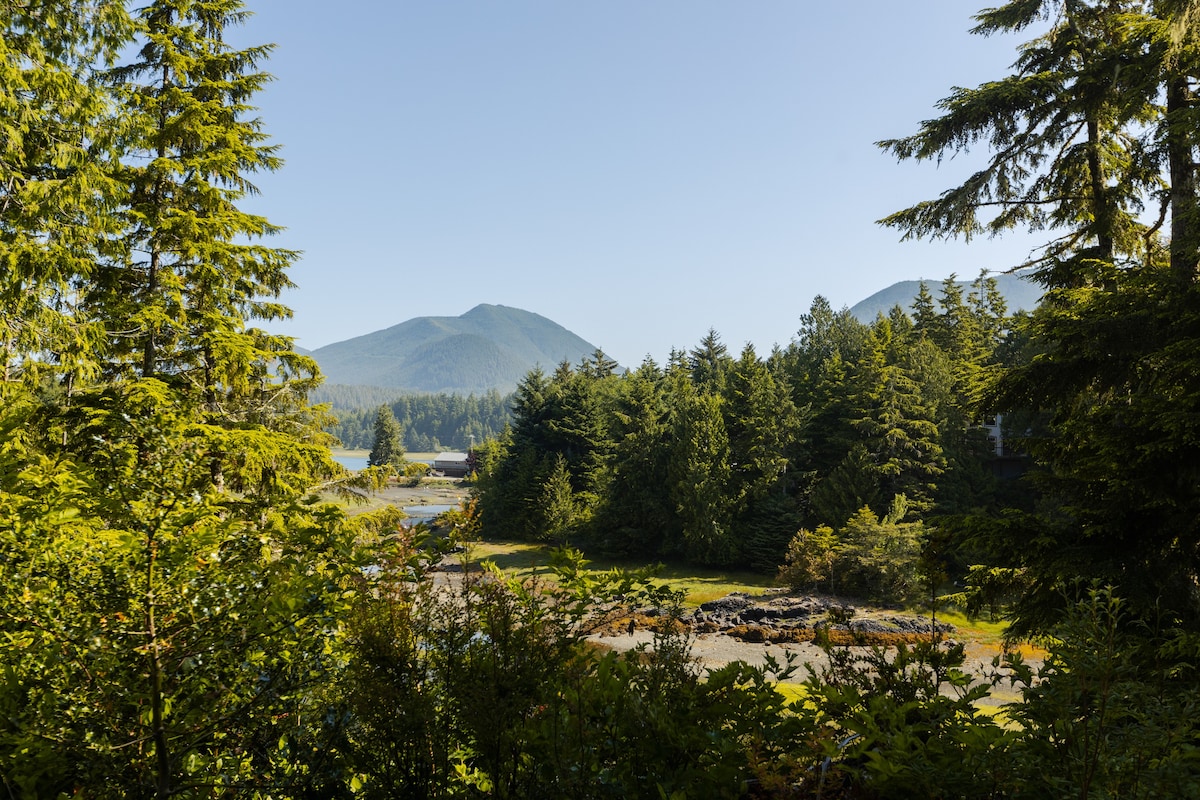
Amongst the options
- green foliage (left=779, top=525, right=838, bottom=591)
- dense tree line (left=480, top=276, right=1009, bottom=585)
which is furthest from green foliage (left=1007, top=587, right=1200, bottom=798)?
dense tree line (left=480, top=276, right=1009, bottom=585)

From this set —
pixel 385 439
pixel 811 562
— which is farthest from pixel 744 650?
pixel 385 439

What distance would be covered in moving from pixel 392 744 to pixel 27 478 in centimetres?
314

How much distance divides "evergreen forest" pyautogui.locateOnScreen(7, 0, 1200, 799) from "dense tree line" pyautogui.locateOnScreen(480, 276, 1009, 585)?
12.0 m

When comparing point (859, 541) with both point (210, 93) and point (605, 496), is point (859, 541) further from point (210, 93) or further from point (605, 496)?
point (210, 93)

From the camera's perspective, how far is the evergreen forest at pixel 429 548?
6.95 feet

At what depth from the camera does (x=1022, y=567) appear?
682cm

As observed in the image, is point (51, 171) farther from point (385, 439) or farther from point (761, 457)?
point (385, 439)

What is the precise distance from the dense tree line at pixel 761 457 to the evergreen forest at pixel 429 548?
12.0m

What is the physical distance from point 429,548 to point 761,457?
28.9 metres

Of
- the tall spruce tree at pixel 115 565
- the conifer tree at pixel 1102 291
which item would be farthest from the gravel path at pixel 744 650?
the tall spruce tree at pixel 115 565

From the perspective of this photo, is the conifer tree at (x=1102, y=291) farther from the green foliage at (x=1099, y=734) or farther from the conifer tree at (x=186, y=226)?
the conifer tree at (x=186, y=226)

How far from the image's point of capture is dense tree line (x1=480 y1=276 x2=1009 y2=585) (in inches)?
1114

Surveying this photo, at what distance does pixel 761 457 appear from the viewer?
30.6 meters

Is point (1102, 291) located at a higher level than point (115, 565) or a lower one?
higher
